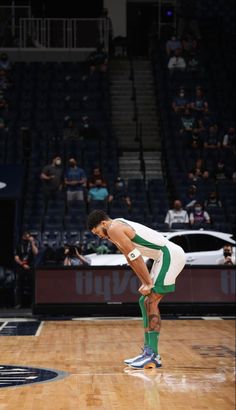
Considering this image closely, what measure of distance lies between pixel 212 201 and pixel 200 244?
286 centimetres

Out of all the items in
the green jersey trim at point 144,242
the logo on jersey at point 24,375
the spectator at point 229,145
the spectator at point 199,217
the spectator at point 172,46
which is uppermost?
the spectator at point 172,46

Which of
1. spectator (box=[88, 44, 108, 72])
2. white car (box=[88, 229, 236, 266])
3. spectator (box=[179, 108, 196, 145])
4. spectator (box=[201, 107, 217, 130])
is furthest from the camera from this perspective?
spectator (box=[88, 44, 108, 72])

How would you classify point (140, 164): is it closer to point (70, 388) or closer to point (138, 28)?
point (138, 28)

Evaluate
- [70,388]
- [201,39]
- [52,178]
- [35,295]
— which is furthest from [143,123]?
[70,388]

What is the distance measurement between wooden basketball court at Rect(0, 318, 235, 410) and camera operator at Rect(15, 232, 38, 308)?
3.10 metres

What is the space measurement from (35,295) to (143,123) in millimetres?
13157

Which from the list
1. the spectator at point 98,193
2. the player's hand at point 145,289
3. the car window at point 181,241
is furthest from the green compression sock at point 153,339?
the spectator at point 98,193

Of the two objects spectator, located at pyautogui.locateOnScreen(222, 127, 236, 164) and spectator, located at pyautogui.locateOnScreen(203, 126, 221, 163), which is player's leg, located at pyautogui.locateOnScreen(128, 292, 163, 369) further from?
spectator, located at pyautogui.locateOnScreen(222, 127, 236, 164)

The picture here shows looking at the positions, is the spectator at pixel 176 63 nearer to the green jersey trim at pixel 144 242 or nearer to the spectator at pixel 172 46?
the spectator at pixel 172 46

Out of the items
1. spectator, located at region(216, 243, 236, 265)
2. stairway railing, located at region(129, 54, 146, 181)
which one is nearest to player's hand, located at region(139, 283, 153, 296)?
spectator, located at region(216, 243, 236, 265)

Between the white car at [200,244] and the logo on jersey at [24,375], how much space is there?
10.2 metres

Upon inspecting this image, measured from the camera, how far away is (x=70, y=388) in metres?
10.0

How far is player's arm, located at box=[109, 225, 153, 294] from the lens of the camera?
9828 millimetres

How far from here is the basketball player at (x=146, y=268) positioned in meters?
9.90
